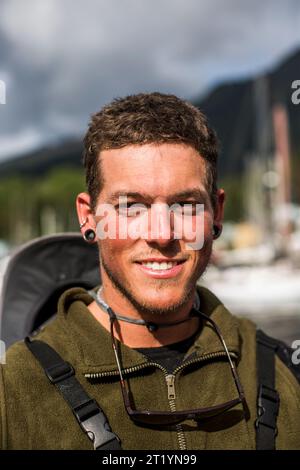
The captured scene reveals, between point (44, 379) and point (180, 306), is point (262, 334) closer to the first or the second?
point (180, 306)

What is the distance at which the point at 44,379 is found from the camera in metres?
2.26

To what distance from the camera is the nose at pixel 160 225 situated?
2.29m

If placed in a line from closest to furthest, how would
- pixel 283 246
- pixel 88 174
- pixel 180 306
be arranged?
pixel 180 306, pixel 88 174, pixel 283 246

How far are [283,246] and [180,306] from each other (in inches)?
1064

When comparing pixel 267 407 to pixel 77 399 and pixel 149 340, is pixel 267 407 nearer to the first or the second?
pixel 149 340

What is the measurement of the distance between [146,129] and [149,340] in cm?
88

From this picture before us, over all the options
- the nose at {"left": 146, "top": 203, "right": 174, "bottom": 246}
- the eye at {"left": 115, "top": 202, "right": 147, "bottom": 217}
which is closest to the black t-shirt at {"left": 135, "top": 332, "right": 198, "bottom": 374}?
the nose at {"left": 146, "top": 203, "right": 174, "bottom": 246}

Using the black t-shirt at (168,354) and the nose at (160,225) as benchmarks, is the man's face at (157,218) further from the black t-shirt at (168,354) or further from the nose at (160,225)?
the black t-shirt at (168,354)

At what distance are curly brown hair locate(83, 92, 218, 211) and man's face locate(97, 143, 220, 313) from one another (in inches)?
1.6

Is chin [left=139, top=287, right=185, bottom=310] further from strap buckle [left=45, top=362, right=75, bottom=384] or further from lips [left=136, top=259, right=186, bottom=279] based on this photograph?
strap buckle [left=45, top=362, right=75, bottom=384]

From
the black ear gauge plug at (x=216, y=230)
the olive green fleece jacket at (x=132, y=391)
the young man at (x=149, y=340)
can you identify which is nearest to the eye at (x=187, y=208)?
the young man at (x=149, y=340)

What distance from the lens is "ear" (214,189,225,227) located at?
8.57 feet

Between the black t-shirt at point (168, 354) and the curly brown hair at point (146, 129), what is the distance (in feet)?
2.07
